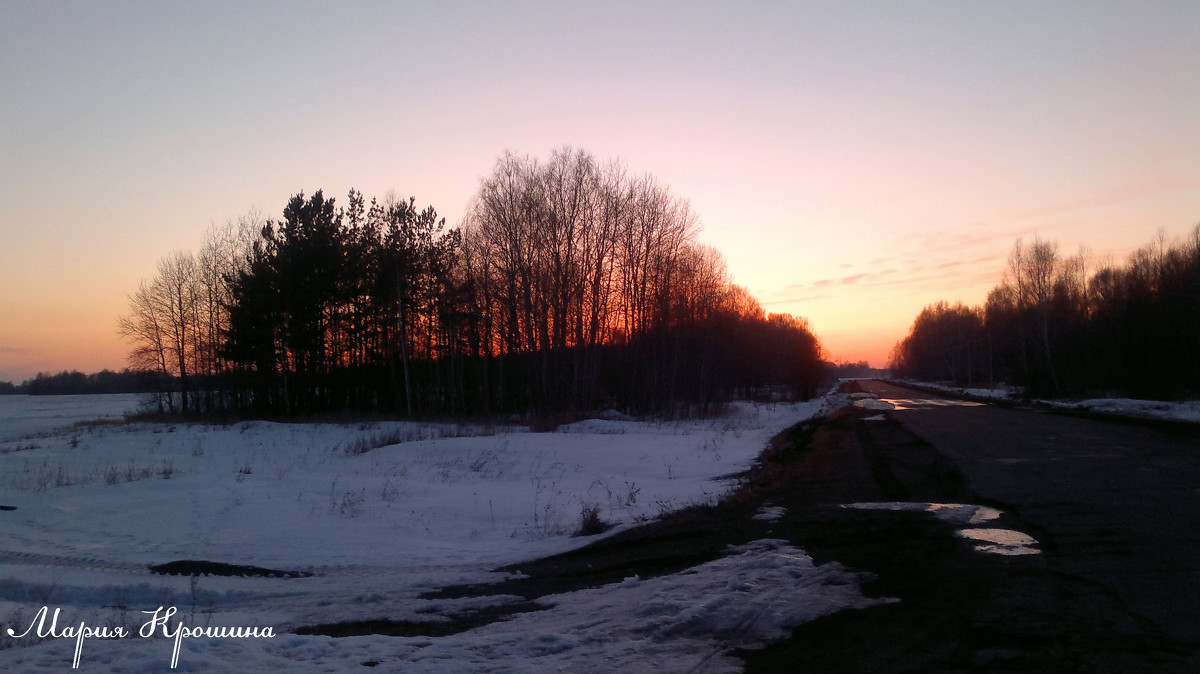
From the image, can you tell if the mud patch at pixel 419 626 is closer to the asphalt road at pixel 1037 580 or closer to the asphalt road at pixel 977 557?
the asphalt road at pixel 977 557

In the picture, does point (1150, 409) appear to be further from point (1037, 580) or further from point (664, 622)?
point (664, 622)

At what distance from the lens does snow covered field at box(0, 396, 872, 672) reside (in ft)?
15.5

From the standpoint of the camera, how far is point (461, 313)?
4259 centimetres

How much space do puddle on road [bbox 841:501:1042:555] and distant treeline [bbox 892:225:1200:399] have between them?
35.6m

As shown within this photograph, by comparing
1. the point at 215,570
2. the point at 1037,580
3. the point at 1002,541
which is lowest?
the point at 215,570

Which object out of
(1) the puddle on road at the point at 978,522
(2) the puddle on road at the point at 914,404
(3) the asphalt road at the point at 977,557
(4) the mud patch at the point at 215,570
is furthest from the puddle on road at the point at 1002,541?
(2) the puddle on road at the point at 914,404

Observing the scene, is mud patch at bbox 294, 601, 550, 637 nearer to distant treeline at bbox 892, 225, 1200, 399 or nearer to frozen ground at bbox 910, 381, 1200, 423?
frozen ground at bbox 910, 381, 1200, 423

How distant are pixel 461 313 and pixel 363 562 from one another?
3498cm

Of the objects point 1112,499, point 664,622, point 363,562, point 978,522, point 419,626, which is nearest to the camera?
point 664,622

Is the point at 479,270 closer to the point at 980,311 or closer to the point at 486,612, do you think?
the point at 486,612

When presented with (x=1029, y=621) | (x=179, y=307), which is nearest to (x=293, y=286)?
(x=179, y=307)

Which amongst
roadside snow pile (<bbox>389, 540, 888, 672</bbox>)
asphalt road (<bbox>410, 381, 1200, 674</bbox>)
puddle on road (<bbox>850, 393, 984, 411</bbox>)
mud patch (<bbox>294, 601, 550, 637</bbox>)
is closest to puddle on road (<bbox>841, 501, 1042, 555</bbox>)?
asphalt road (<bbox>410, 381, 1200, 674</bbox>)

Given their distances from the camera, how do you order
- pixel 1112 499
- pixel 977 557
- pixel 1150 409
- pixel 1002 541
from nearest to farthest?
1. pixel 977 557
2. pixel 1002 541
3. pixel 1112 499
4. pixel 1150 409

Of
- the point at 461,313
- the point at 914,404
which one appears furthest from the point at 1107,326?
the point at 461,313
